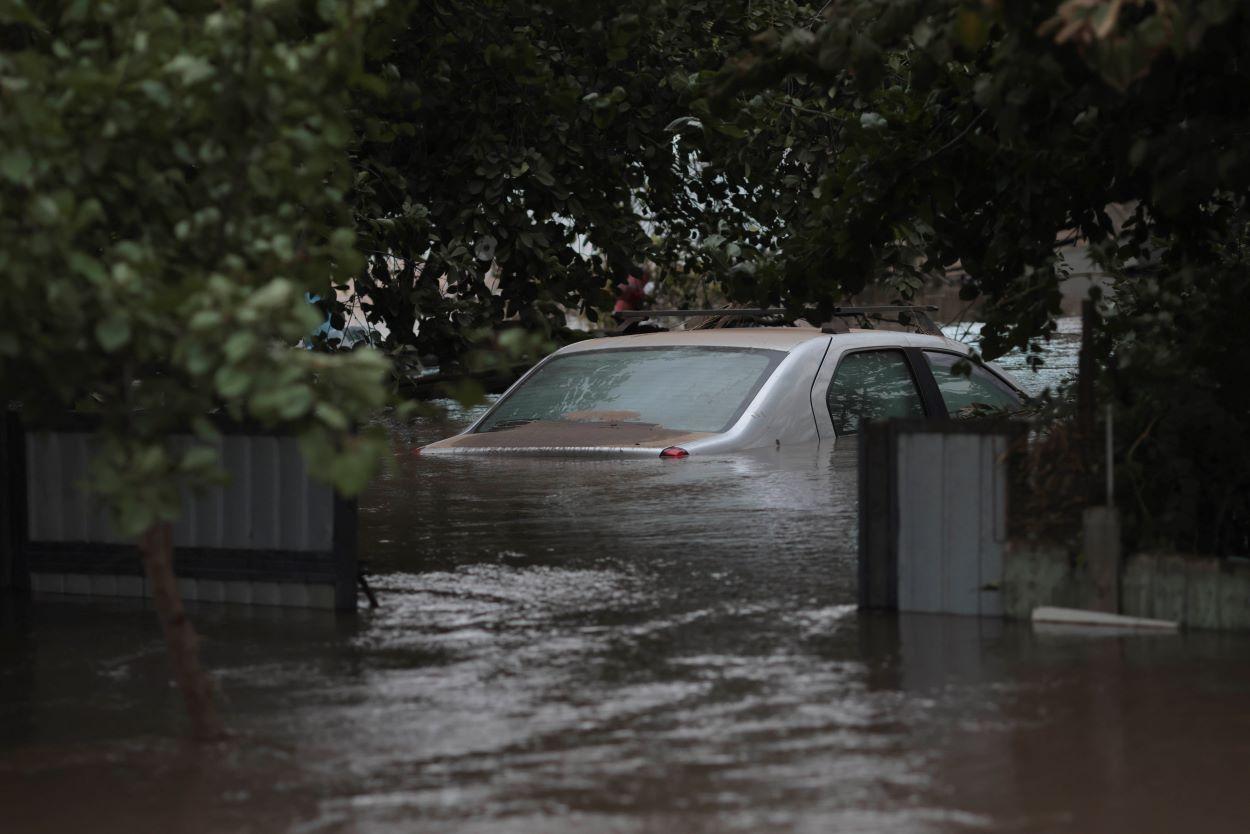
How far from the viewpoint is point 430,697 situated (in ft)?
20.9

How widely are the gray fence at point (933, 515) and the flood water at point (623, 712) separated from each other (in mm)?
136

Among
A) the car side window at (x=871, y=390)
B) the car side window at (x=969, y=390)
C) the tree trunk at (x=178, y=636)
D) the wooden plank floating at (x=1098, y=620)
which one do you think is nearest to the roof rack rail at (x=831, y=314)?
the car side window at (x=871, y=390)

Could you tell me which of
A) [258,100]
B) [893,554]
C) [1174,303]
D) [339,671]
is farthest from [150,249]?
[1174,303]

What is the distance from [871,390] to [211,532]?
5.13 m

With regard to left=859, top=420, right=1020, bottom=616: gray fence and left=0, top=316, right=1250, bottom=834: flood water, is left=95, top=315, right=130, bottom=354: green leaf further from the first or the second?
left=859, top=420, right=1020, bottom=616: gray fence

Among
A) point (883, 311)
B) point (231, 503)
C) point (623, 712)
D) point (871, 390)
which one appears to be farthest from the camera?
point (883, 311)

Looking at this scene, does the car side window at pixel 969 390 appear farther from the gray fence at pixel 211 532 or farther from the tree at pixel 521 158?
the gray fence at pixel 211 532

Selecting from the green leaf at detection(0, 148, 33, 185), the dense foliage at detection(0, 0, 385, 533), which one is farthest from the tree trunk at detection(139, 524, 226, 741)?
the green leaf at detection(0, 148, 33, 185)

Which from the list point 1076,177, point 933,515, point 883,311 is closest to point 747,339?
point 883,311

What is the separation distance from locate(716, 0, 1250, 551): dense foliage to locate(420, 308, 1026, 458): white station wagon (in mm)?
936

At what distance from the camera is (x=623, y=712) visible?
20.0 ft

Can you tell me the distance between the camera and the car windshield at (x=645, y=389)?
11.6 m

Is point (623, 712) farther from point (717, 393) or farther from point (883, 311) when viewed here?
point (883, 311)

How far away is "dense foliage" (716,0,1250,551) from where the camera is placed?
699 centimetres
